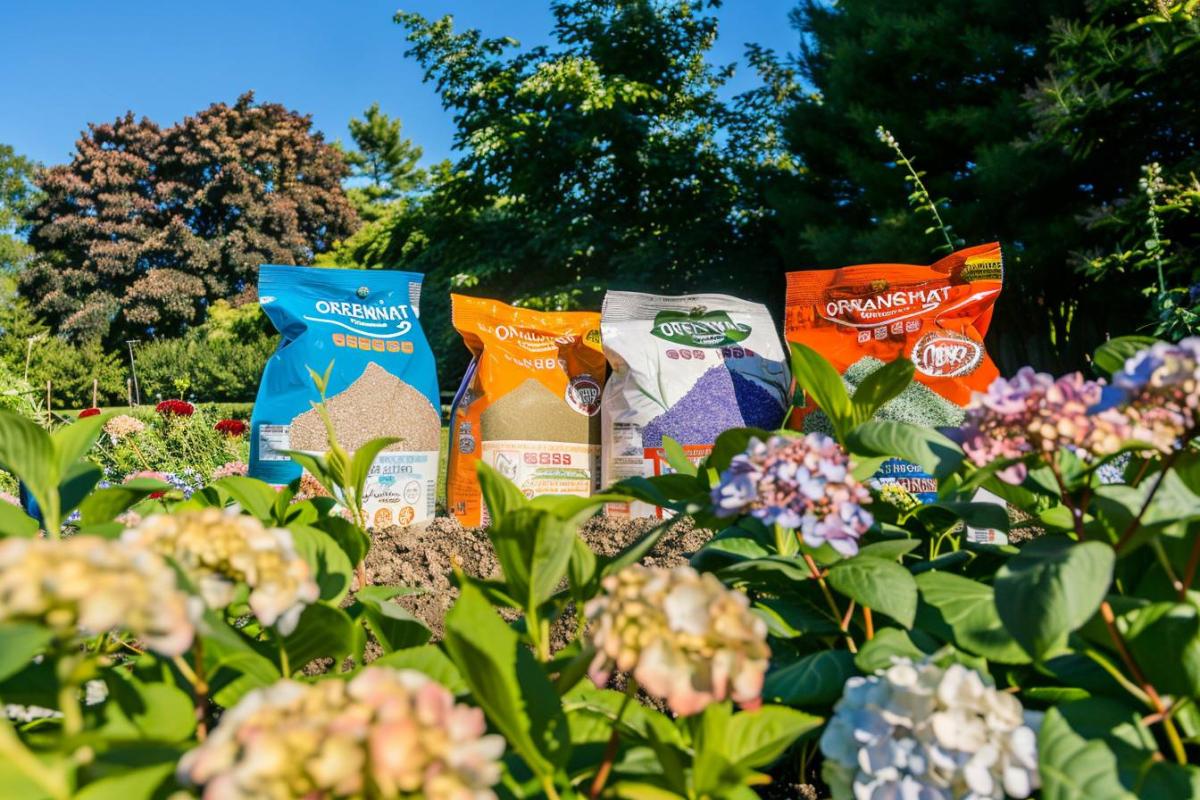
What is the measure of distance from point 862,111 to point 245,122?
15869 mm

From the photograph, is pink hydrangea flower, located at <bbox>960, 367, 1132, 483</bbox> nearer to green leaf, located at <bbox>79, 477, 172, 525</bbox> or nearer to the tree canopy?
green leaf, located at <bbox>79, 477, 172, 525</bbox>

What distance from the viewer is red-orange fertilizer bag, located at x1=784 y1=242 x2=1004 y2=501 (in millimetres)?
1809

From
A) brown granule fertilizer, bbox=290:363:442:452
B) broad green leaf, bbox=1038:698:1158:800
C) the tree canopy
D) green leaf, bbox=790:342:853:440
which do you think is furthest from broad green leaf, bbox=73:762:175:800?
the tree canopy

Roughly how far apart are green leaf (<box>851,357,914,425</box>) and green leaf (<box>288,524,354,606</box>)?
1.47 feet

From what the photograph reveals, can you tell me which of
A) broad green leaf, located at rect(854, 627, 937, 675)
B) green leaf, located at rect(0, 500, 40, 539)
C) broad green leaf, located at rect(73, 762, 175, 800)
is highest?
green leaf, located at rect(0, 500, 40, 539)

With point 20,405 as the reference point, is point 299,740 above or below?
below

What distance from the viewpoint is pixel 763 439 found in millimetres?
659

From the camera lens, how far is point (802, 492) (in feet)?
1.75

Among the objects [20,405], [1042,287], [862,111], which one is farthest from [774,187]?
[20,405]

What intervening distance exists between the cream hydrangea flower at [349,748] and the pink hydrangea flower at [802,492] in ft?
0.95

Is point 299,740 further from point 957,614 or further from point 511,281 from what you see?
point 511,281

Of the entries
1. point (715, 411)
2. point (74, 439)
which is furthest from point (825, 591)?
point (715, 411)

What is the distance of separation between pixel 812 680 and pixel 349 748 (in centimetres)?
39

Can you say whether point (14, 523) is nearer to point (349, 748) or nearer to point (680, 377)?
point (349, 748)
